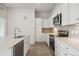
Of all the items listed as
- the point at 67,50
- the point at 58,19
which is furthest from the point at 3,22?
the point at 67,50

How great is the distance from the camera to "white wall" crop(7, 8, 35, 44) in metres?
8.12

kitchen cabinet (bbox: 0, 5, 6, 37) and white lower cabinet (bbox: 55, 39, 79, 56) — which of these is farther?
kitchen cabinet (bbox: 0, 5, 6, 37)

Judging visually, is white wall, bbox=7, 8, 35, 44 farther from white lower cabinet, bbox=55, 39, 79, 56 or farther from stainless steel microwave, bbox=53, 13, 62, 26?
white lower cabinet, bbox=55, 39, 79, 56

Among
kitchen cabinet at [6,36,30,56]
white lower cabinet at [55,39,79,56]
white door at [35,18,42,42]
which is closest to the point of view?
white lower cabinet at [55,39,79,56]

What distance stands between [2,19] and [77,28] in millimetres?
5893

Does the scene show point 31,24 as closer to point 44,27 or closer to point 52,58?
point 44,27

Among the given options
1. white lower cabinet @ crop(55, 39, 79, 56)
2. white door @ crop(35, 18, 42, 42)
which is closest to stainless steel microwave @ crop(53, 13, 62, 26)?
white lower cabinet @ crop(55, 39, 79, 56)

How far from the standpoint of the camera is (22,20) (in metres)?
8.21

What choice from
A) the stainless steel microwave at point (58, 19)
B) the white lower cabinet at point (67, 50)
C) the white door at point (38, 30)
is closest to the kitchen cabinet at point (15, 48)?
the white lower cabinet at point (67, 50)

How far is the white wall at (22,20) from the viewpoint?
8117 mm

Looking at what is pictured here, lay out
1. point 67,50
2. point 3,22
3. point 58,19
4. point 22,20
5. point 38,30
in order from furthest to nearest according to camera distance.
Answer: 1. point 38,30
2. point 22,20
3. point 3,22
4. point 58,19
5. point 67,50

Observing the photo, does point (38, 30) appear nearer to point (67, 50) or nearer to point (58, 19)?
point (58, 19)

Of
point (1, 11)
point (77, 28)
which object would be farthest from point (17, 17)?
point (77, 28)

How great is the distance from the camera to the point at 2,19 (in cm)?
791
